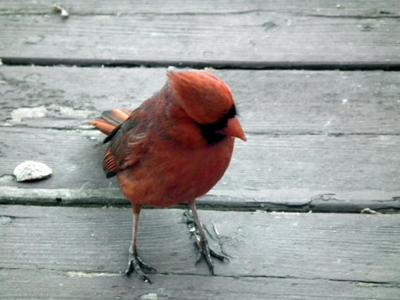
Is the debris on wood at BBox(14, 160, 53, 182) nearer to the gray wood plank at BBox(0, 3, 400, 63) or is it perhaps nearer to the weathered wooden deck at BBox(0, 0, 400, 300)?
the weathered wooden deck at BBox(0, 0, 400, 300)

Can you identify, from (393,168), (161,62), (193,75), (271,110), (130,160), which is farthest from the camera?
(161,62)

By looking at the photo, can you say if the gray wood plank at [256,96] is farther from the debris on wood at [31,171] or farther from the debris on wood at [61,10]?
the debris on wood at [61,10]

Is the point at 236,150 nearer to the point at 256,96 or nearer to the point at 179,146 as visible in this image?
the point at 256,96

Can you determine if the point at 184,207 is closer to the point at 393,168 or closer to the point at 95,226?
the point at 95,226

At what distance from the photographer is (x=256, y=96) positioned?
2.95 metres

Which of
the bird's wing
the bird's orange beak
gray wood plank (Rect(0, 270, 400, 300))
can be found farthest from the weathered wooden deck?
the bird's orange beak

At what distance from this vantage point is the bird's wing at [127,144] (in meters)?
2.41

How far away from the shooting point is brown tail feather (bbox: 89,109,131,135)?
2756 mm

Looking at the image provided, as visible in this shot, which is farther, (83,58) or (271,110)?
(83,58)

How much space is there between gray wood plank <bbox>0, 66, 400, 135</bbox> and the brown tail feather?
3.7 inches

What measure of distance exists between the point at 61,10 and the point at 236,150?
3.86ft

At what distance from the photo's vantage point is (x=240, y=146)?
9.05 feet

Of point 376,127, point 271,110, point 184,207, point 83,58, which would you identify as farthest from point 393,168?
point 83,58

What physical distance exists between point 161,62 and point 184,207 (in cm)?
80
